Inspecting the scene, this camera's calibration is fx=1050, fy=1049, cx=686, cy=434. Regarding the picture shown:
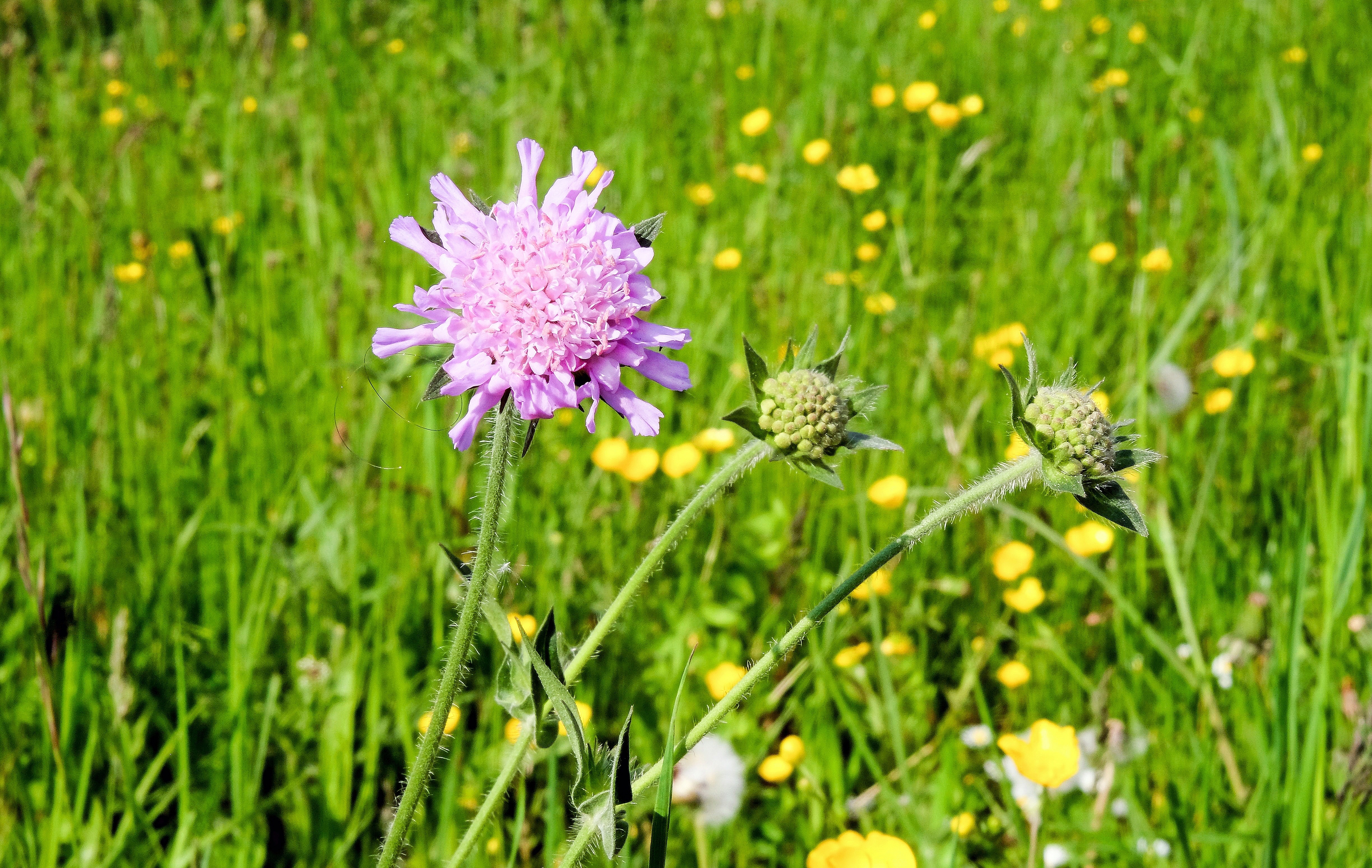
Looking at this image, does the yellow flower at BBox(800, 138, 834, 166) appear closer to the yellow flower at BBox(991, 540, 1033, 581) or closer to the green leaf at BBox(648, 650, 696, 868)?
the yellow flower at BBox(991, 540, 1033, 581)

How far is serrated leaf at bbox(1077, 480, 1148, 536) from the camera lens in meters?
0.90

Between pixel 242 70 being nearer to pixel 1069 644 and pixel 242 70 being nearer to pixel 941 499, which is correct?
pixel 941 499

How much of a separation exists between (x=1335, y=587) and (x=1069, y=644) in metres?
0.46

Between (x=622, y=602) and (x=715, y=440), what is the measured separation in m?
1.10

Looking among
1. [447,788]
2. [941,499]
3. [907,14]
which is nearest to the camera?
[447,788]

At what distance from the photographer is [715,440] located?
77.2 inches

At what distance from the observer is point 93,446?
1.85m

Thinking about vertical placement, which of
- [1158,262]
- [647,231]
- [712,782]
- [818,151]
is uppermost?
[818,151]

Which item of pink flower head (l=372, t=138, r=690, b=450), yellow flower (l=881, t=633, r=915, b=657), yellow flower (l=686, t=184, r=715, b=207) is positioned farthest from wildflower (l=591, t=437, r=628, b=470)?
yellow flower (l=686, t=184, r=715, b=207)

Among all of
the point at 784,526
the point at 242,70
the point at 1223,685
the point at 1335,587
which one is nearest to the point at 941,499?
the point at 784,526

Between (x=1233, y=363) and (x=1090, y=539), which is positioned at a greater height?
(x=1233, y=363)

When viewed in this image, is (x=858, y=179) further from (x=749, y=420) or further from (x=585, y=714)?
(x=749, y=420)

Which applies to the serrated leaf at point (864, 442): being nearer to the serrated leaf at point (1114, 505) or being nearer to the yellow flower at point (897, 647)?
the serrated leaf at point (1114, 505)

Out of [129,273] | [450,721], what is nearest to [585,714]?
[450,721]
